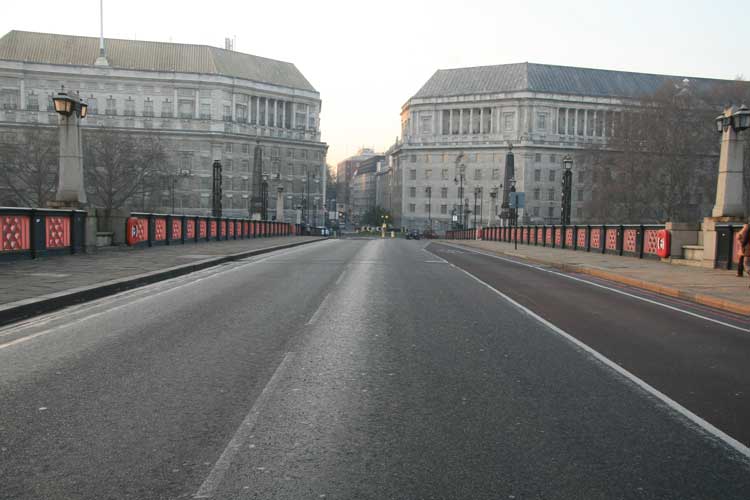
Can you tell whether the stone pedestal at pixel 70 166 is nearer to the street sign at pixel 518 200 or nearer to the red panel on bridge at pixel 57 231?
the red panel on bridge at pixel 57 231

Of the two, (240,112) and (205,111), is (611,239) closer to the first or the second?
(205,111)

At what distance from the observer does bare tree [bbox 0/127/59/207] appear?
6819 cm

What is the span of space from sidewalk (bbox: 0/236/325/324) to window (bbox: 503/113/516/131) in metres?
125

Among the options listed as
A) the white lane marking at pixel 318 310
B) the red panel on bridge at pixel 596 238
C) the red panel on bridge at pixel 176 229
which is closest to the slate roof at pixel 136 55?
the red panel on bridge at pixel 176 229

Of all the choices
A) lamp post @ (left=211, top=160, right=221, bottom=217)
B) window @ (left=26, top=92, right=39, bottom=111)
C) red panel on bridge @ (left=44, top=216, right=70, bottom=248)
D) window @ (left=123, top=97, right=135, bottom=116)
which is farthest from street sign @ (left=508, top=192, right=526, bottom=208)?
window @ (left=26, top=92, right=39, bottom=111)

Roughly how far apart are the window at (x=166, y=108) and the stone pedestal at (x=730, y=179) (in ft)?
385

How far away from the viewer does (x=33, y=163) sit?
69438 mm

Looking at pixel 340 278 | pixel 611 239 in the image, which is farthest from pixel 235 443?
pixel 611 239

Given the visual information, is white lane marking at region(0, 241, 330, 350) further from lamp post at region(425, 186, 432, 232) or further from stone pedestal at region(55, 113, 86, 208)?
lamp post at region(425, 186, 432, 232)

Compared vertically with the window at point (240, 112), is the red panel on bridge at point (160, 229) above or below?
below

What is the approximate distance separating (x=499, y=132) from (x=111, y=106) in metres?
79.3

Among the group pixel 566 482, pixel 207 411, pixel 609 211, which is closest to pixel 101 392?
pixel 207 411

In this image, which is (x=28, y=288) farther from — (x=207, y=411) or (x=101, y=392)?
(x=207, y=411)

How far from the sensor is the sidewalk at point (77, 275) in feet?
34.1
